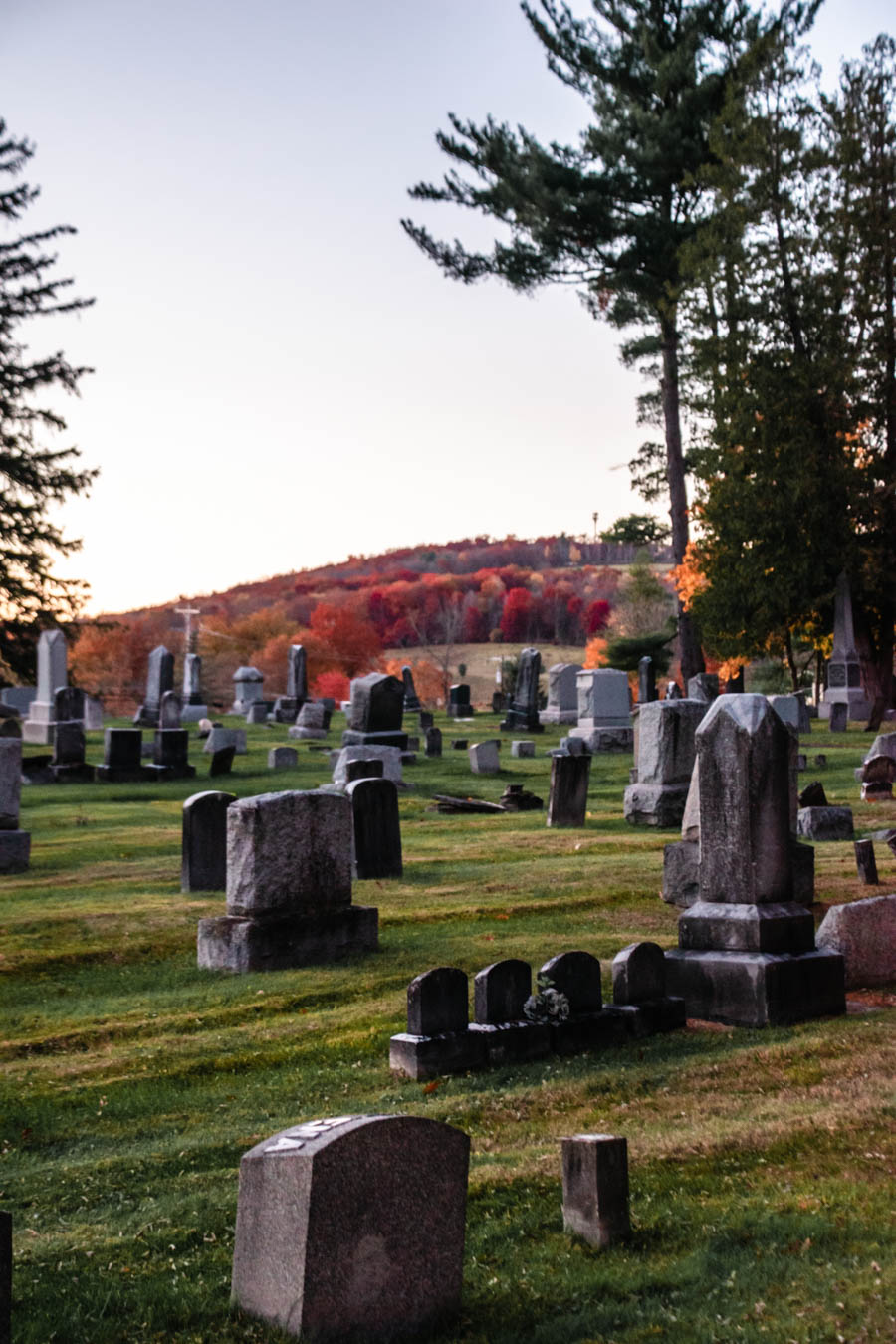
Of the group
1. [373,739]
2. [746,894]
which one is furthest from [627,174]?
[746,894]

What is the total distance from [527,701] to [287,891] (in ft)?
85.2

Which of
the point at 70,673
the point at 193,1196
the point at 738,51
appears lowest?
the point at 193,1196

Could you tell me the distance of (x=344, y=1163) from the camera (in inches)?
151

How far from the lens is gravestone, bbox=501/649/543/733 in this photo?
35.5 m

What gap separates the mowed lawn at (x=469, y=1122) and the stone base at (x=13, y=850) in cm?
215

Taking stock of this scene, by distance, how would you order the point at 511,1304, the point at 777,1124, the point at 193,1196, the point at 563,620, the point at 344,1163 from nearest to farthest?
the point at 344,1163 < the point at 511,1304 < the point at 193,1196 < the point at 777,1124 < the point at 563,620

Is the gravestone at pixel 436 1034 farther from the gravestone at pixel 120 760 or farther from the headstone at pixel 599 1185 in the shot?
the gravestone at pixel 120 760

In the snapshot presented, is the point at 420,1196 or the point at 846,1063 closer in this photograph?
the point at 420,1196

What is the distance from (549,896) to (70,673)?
88.2 feet

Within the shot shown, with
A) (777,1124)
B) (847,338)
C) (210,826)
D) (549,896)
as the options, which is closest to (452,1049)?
(777,1124)

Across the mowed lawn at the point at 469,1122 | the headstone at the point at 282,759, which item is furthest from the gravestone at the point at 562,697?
the mowed lawn at the point at 469,1122

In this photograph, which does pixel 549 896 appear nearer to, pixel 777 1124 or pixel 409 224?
pixel 777 1124

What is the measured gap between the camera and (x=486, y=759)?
26.1 metres

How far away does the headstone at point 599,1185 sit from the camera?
15.0ft
